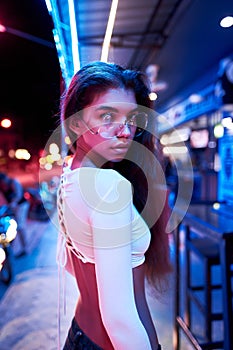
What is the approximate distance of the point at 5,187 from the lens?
4004 mm

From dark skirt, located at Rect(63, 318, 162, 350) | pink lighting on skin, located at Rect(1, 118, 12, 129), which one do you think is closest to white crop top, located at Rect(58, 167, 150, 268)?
dark skirt, located at Rect(63, 318, 162, 350)

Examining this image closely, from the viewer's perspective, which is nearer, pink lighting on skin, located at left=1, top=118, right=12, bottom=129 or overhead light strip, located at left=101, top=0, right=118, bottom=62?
overhead light strip, located at left=101, top=0, right=118, bottom=62

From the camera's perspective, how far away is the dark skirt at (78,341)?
2.10 ft

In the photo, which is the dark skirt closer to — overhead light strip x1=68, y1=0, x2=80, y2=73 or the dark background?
the dark background

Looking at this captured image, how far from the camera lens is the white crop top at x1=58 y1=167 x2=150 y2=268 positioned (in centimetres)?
53

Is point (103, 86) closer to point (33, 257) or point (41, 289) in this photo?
point (41, 289)

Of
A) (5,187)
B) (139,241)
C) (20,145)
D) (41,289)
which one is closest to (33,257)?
(5,187)

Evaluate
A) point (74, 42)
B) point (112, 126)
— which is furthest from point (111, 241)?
point (74, 42)

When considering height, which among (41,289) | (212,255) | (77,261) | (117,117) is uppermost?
(117,117)

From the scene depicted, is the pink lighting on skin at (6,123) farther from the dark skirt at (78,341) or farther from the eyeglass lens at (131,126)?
the dark skirt at (78,341)

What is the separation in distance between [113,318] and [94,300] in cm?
10

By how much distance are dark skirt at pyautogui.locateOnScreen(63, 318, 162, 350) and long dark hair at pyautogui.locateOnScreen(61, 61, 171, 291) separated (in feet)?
0.63

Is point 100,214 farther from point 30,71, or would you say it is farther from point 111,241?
point 30,71

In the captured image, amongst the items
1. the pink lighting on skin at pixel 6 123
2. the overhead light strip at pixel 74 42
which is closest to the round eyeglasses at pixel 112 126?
the overhead light strip at pixel 74 42
